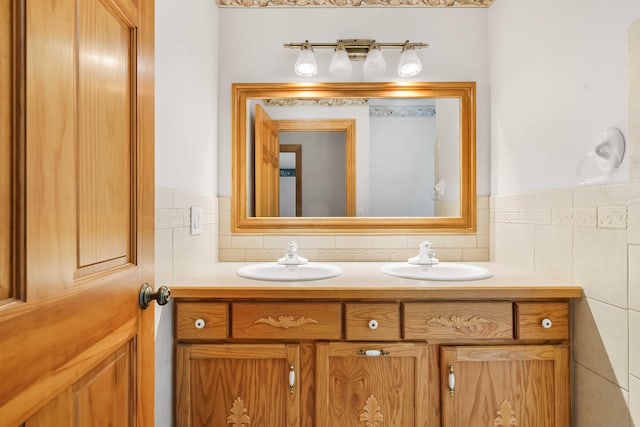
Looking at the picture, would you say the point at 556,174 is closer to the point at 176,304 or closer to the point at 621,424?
the point at 621,424

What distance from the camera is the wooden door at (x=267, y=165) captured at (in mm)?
1862

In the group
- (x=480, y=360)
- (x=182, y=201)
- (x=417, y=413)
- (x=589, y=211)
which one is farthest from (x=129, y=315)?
(x=589, y=211)

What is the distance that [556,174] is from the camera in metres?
1.32

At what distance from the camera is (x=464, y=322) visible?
1219 mm

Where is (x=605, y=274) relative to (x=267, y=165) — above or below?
below

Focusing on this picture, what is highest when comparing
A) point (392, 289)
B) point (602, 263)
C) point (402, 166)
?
point (402, 166)

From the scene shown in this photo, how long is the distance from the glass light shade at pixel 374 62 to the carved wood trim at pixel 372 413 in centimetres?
149

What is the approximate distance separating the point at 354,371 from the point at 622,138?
1126 mm

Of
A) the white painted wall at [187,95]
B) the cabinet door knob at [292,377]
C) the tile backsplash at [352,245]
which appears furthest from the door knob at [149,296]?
the tile backsplash at [352,245]

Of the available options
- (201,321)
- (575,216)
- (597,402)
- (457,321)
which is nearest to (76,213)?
(201,321)

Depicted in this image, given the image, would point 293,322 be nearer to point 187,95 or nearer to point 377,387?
point 377,387

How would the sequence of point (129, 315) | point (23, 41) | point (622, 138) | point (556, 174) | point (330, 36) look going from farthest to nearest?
point (330, 36)
point (556, 174)
point (622, 138)
point (129, 315)
point (23, 41)

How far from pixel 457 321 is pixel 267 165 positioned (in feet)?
3.93

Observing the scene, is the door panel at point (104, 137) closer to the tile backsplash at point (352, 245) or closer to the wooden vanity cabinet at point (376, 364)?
the wooden vanity cabinet at point (376, 364)
